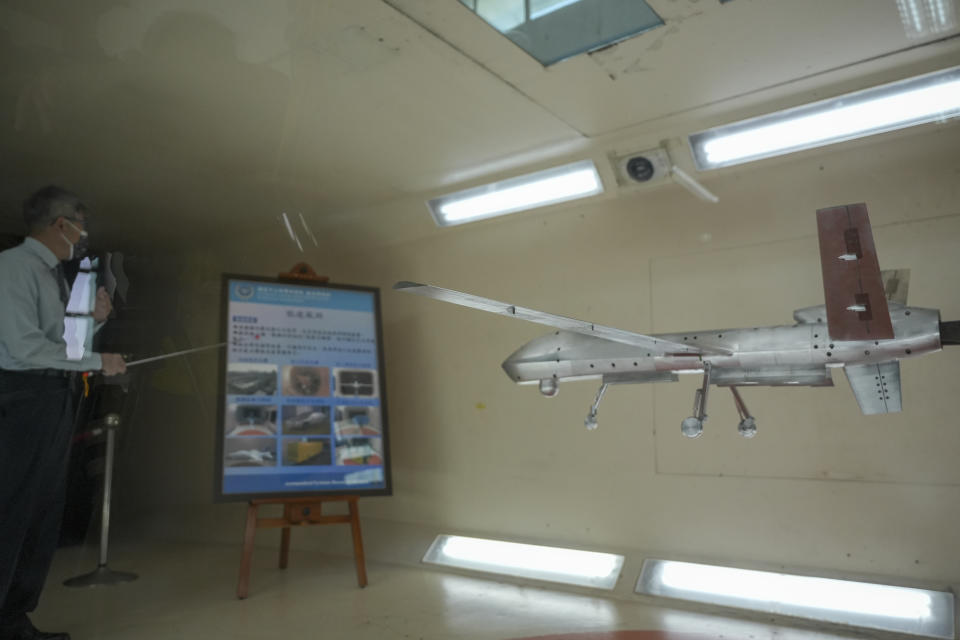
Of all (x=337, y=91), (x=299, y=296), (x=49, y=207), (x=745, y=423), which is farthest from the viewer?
(x=299, y=296)

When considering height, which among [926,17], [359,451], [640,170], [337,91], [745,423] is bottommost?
[359,451]

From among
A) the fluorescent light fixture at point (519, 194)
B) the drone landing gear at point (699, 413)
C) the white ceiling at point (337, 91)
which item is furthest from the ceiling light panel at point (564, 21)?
the drone landing gear at point (699, 413)

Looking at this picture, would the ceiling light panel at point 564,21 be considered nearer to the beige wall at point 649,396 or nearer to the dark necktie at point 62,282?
the beige wall at point 649,396

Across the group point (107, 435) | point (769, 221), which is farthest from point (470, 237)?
point (107, 435)

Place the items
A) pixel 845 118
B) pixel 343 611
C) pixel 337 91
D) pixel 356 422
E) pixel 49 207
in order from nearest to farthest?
1. pixel 49 207
2. pixel 845 118
3. pixel 337 91
4. pixel 343 611
5. pixel 356 422

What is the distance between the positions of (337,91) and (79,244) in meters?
1.05

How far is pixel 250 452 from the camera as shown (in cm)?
287

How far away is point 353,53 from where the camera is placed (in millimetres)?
2195

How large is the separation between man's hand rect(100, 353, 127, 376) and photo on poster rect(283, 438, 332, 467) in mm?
1142

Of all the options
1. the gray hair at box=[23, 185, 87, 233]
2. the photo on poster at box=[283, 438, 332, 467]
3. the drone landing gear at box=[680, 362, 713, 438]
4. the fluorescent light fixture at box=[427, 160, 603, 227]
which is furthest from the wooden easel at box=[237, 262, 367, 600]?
the drone landing gear at box=[680, 362, 713, 438]

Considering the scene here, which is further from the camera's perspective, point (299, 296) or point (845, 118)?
point (299, 296)

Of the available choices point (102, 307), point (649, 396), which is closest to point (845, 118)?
point (649, 396)

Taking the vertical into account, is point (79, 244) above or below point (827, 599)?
above

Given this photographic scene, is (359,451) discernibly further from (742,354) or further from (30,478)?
(742,354)
